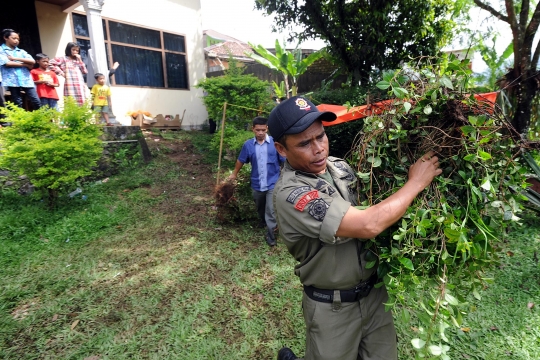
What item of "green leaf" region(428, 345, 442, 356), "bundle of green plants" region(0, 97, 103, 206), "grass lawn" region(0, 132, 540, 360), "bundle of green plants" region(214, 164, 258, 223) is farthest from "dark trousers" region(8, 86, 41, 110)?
"green leaf" region(428, 345, 442, 356)

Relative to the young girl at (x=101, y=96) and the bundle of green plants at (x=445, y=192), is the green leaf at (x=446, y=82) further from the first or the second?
the young girl at (x=101, y=96)

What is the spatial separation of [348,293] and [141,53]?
11098 millimetres

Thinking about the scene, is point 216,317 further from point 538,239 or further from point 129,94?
point 129,94

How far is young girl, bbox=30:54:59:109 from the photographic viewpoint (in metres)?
6.48

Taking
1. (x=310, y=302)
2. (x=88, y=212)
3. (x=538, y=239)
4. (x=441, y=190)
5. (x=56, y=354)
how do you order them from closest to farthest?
1. (x=441, y=190)
2. (x=310, y=302)
3. (x=56, y=354)
4. (x=538, y=239)
5. (x=88, y=212)

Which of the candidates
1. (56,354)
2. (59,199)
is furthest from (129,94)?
(56,354)

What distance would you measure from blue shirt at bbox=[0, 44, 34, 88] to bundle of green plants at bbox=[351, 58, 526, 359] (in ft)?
22.8

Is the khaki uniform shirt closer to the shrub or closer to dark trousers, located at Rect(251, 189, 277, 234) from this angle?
dark trousers, located at Rect(251, 189, 277, 234)

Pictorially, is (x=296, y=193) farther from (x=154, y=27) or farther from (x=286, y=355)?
(x=154, y=27)

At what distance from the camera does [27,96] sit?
6273 mm

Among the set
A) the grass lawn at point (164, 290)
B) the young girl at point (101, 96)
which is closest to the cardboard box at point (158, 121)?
the young girl at point (101, 96)

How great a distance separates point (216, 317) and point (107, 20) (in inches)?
381

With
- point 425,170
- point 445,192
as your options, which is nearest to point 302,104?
point 425,170

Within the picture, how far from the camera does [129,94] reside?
10.2 meters
